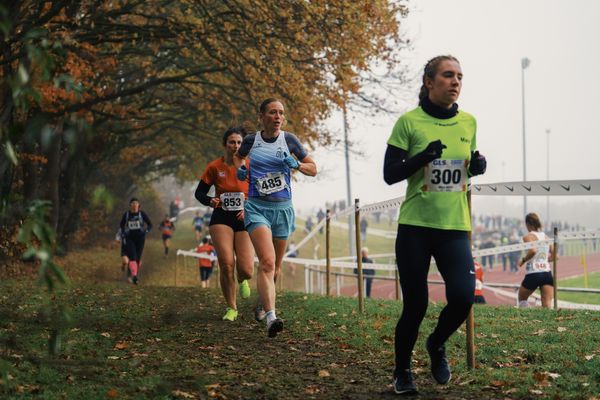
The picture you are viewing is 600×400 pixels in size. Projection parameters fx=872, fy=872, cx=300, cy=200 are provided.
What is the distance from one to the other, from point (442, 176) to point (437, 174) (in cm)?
3

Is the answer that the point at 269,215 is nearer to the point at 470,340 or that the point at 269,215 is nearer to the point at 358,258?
the point at 358,258

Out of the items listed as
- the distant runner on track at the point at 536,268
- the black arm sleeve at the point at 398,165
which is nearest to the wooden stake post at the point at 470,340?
the black arm sleeve at the point at 398,165

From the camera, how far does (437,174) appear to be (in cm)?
539

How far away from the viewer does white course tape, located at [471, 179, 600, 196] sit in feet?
21.8

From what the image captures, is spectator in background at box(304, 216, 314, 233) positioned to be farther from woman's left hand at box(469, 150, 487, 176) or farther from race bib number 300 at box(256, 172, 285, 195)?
woman's left hand at box(469, 150, 487, 176)

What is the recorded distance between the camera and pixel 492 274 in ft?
152

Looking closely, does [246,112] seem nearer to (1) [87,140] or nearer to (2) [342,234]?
(1) [87,140]

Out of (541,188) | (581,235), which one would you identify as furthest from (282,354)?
(581,235)

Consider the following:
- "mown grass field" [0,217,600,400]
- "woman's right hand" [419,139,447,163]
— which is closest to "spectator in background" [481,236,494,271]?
"mown grass field" [0,217,600,400]

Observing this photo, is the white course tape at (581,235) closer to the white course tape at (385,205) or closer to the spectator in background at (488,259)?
the white course tape at (385,205)

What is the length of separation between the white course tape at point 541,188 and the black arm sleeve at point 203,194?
10.2 feet

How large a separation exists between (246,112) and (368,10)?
9.32 metres

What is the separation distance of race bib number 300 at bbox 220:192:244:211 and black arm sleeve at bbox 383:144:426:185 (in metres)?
4.43

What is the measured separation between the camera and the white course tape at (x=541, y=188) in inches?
261
